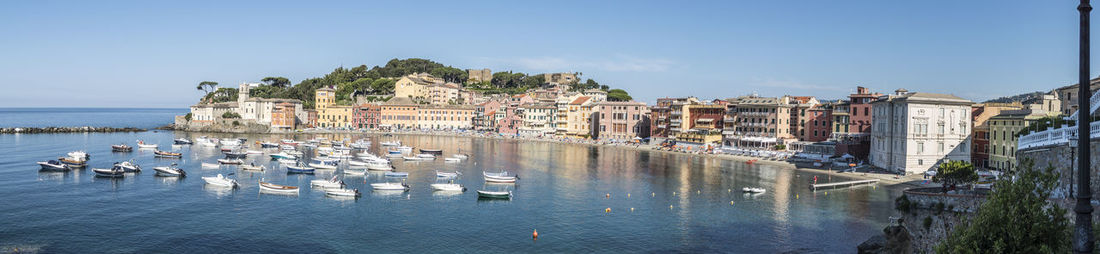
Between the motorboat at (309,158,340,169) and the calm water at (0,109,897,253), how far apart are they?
326 cm

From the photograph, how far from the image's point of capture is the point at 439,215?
35781 millimetres

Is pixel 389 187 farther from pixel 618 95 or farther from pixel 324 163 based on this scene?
pixel 618 95

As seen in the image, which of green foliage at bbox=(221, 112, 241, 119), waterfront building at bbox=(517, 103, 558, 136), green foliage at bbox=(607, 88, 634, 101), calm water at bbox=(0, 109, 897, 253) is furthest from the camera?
green foliage at bbox=(607, 88, 634, 101)

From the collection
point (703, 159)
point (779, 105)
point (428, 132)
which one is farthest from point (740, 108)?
point (428, 132)

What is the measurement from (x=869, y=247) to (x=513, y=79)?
137403 mm

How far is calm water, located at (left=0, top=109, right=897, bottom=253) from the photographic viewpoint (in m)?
28.7

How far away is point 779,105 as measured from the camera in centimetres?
7738

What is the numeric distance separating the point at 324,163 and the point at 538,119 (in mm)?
54485

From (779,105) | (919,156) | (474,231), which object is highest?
(779,105)

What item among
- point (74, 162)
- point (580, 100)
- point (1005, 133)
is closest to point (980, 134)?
point (1005, 133)

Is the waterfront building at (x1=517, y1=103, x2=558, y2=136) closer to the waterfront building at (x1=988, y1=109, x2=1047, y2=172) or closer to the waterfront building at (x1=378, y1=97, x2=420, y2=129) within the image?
the waterfront building at (x1=378, y1=97, x2=420, y2=129)

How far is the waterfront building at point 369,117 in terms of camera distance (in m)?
126

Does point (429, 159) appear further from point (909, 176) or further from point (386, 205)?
point (909, 176)

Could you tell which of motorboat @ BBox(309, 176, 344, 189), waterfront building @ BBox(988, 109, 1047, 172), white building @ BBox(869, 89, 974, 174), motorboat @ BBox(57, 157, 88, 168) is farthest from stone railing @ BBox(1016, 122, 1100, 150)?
motorboat @ BBox(57, 157, 88, 168)
